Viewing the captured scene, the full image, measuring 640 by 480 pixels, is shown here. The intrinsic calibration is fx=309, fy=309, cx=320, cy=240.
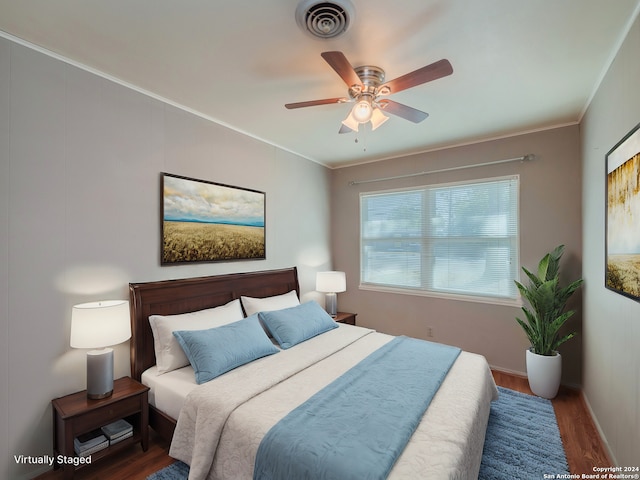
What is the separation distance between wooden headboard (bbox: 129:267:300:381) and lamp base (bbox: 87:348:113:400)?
0.32 m

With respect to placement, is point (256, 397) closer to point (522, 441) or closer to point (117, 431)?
point (117, 431)

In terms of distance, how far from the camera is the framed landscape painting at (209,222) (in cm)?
267

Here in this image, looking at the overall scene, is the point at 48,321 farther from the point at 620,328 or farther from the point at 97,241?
the point at 620,328

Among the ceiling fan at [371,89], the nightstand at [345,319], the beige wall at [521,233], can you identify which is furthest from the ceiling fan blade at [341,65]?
the nightstand at [345,319]

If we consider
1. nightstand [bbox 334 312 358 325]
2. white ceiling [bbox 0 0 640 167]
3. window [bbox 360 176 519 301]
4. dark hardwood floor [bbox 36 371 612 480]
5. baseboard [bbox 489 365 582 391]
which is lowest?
dark hardwood floor [bbox 36 371 612 480]

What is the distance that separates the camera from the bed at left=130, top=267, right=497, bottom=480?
1507 mm

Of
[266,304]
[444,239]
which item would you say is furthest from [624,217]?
[266,304]

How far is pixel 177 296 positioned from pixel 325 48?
7.26 ft

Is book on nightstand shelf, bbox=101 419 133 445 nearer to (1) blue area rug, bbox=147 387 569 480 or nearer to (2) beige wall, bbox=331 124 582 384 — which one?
(1) blue area rug, bbox=147 387 569 480

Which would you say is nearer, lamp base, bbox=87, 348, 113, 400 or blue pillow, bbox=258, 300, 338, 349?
lamp base, bbox=87, 348, 113, 400

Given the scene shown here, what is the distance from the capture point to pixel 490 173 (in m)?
3.52

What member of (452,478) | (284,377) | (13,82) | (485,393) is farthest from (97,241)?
(485,393)

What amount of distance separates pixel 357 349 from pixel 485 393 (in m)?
0.99

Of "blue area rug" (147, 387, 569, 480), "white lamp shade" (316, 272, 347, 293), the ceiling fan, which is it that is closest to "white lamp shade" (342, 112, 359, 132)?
the ceiling fan
